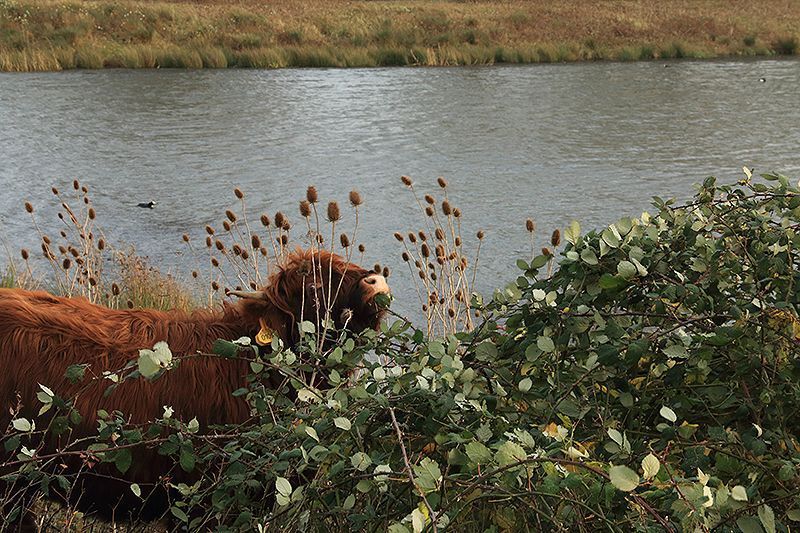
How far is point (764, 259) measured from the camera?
2.80 m

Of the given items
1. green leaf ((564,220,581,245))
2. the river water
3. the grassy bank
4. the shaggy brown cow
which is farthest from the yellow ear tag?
the grassy bank

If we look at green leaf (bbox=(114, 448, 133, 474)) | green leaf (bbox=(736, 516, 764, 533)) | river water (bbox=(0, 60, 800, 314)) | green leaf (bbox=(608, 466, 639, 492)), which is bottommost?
river water (bbox=(0, 60, 800, 314))

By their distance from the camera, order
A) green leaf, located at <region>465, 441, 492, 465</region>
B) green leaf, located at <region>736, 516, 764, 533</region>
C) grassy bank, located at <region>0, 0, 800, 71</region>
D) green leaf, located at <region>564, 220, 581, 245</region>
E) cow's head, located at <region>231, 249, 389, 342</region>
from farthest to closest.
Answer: grassy bank, located at <region>0, 0, 800, 71</region>, cow's head, located at <region>231, 249, 389, 342</region>, green leaf, located at <region>564, 220, 581, 245</region>, green leaf, located at <region>465, 441, 492, 465</region>, green leaf, located at <region>736, 516, 764, 533</region>

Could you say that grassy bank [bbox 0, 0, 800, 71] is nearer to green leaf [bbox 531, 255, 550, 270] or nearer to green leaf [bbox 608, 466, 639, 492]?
green leaf [bbox 531, 255, 550, 270]

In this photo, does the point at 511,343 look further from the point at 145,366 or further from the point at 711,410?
the point at 145,366

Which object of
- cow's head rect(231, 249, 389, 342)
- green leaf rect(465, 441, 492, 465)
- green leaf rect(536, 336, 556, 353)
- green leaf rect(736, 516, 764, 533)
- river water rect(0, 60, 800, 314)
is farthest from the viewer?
river water rect(0, 60, 800, 314)

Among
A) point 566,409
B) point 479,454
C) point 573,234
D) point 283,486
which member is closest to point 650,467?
point 479,454

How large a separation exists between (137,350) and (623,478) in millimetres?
2002

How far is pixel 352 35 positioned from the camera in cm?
2864

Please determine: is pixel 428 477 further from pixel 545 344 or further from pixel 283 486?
pixel 545 344

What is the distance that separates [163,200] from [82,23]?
18.8 meters

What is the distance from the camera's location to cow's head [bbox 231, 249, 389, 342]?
3659 millimetres

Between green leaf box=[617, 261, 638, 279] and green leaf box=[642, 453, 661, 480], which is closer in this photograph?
green leaf box=[642, 453, 661, 480]

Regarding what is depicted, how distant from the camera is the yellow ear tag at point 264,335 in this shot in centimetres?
337
